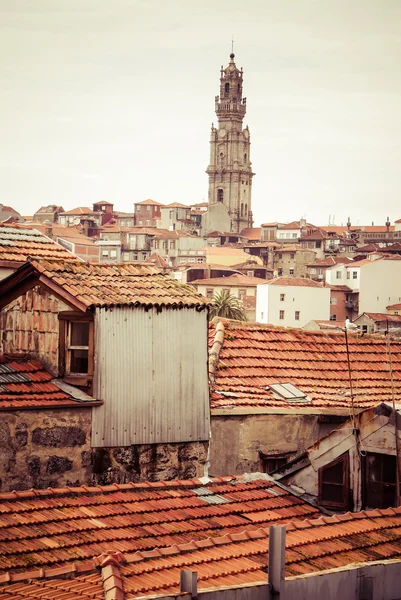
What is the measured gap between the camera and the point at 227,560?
30.1 feet

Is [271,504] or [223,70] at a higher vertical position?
[223,70]

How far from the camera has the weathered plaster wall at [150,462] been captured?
13.3 meters

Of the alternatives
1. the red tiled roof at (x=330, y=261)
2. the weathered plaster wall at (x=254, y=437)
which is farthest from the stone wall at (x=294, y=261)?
the weathered plaster wall at (x=254, y=437)

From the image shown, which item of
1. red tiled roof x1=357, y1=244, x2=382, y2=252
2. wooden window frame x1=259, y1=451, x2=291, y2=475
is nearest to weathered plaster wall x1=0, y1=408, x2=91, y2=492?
wooden window frame x1=259, y1=451, x2=291, y2=475

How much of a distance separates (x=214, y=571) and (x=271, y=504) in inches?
127

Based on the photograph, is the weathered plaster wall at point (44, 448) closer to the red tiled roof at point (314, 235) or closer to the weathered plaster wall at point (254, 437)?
the weathered plaster wall at point (254, 437)

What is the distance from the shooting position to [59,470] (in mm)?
12914

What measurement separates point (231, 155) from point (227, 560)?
183 meters

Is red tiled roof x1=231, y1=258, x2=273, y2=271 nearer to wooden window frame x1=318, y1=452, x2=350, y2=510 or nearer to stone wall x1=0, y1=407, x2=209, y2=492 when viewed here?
stone wall x1=0, y1=407, x2=209, y2=492

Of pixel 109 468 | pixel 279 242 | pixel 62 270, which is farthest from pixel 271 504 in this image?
pixel 279 242

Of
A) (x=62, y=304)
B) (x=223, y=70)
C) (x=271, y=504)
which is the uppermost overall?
(x=223, y=70)

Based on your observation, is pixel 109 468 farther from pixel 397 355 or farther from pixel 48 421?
pixel 397 355

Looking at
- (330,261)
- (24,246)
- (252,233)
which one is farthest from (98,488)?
(252,233)

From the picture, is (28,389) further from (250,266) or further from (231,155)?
(231,155)
